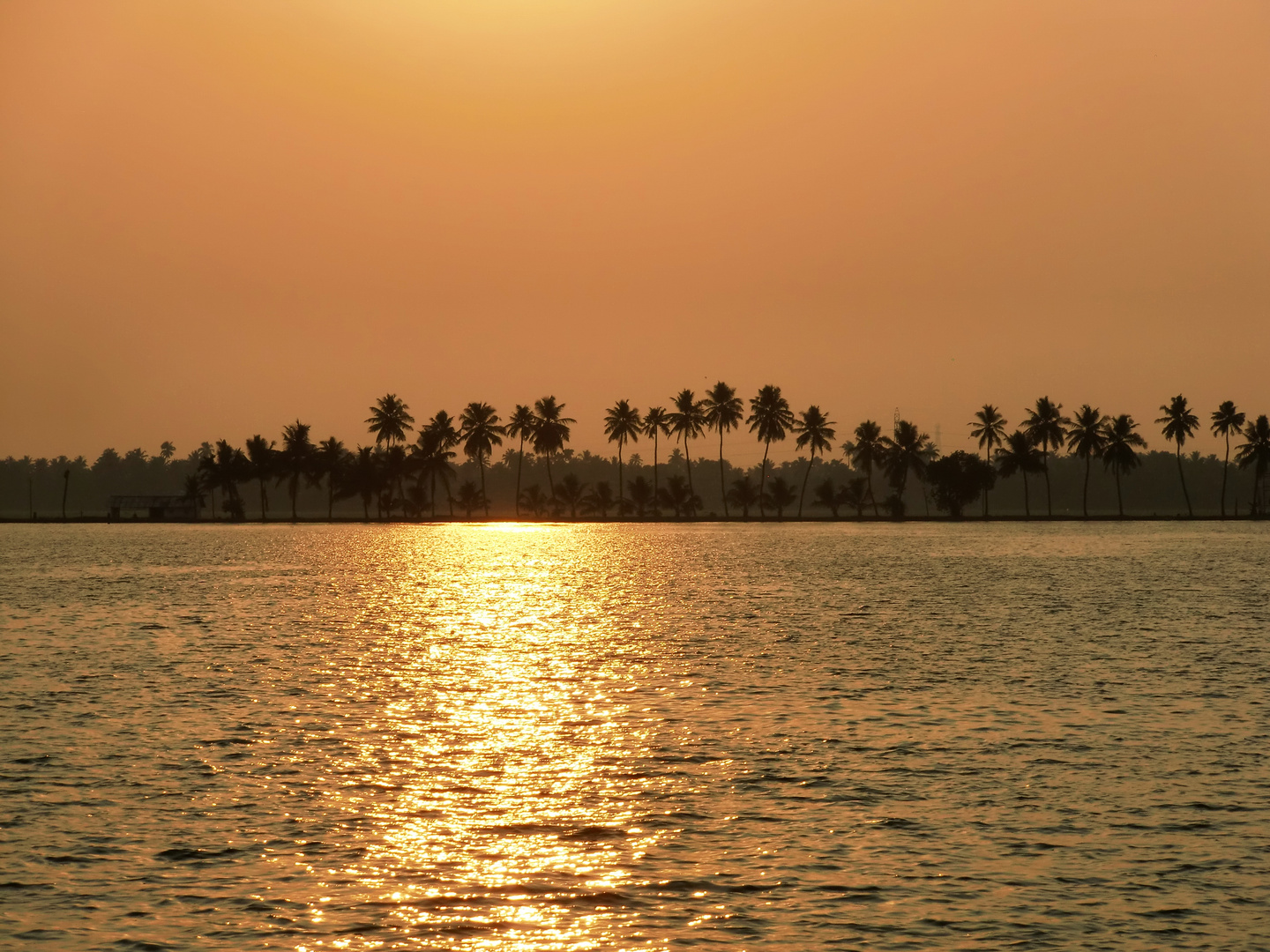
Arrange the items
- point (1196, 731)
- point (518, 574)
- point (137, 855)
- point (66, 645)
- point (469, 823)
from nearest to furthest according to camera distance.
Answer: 1. point (137, 855)
2. point (469, 823)
3. point (1196, 731)
4. point (66, 645)
5. point (518, 574)

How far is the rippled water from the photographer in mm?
17062

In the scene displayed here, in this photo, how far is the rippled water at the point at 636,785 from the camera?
17.1 m

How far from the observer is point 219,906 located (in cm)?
1748

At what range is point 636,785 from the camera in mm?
24938

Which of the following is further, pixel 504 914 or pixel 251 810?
pixel 251 810

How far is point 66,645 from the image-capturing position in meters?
52.2

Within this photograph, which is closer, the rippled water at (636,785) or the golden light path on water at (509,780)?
the rippled water at (636,785)

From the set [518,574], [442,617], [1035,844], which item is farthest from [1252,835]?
[518,574]

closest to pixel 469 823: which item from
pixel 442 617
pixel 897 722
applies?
pixel 897 722

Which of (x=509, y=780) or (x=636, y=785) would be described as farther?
(x=509, y=780)

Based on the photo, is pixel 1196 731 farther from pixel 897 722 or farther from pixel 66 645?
pixel 66 645

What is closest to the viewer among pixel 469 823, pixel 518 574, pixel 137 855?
pixel 137 855

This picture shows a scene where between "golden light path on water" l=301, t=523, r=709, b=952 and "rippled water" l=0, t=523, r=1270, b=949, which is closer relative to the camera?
"rippled water" l=0, t=523, r=1270, b=949

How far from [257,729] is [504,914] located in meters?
16.6
